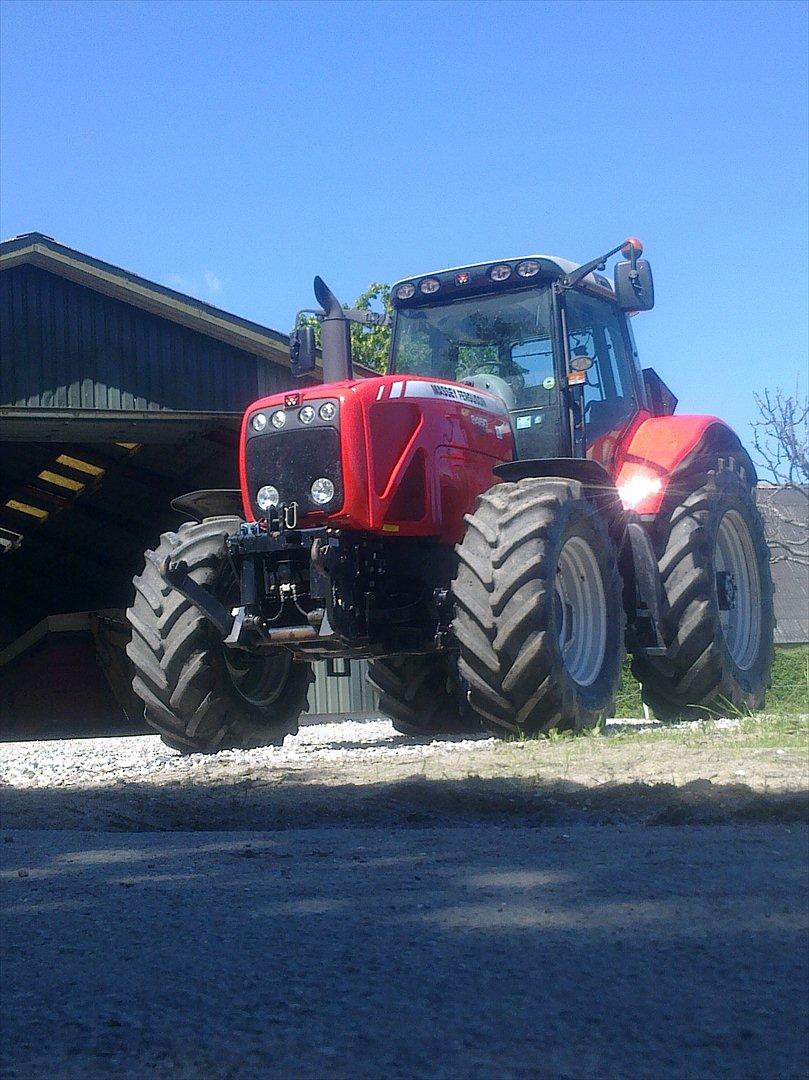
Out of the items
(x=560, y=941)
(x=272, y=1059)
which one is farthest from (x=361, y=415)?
(x=272, y=1059)

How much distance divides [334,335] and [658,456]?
2291mm

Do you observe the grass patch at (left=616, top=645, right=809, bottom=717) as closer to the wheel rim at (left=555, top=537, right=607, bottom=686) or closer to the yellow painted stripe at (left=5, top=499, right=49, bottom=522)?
the wheel rim at (left=555, top=537, right=607, bottom=686)

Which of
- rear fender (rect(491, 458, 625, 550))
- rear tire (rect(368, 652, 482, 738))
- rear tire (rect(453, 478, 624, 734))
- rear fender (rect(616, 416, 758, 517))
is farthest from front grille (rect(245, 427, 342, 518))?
rear fender (rect(616, 416, 758, 517))

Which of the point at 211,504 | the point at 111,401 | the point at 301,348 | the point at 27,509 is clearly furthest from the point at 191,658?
the point at 27,509

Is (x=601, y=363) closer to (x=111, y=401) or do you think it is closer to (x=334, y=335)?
(x=334, y=335)

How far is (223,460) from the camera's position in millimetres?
17000

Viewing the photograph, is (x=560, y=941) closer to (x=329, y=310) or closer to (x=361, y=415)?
(x=361, y=415)

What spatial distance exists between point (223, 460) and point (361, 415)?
33.3 ft

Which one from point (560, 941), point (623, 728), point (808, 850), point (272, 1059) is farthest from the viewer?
point (623, 728)

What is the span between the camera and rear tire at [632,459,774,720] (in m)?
8.20

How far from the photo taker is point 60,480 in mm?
18406

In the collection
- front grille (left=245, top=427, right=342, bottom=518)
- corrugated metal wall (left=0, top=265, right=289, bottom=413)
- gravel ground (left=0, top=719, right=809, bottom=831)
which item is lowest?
gravel ground (left=0, top=719, right=809, bottom=831)

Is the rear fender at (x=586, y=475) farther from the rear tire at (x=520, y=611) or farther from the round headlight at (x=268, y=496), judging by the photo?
the round headlight at (x=268, y=496)

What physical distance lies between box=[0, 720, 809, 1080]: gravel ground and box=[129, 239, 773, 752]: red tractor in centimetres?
191
